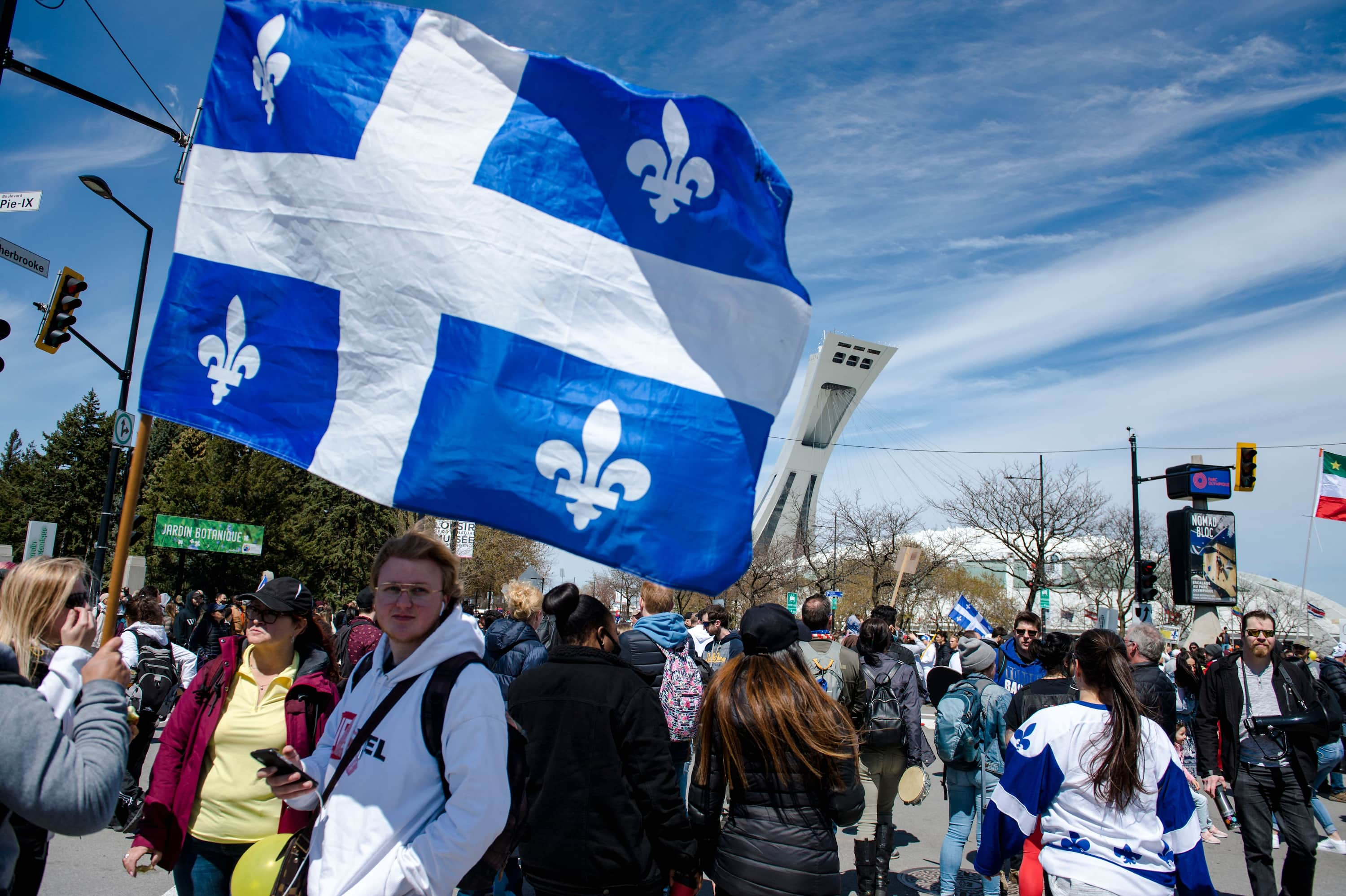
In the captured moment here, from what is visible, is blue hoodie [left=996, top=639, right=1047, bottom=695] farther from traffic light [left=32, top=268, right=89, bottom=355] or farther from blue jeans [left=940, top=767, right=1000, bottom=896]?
traffic light [left=32, top=268, right=89, bottom=355]

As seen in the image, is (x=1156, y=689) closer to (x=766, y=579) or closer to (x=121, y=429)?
(x=121, y=429)

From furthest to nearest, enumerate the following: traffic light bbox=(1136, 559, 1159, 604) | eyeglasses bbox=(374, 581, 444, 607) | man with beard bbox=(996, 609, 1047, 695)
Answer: traffic light bbox=(1136, 559, 1159, 604) → man with beard bbox=(996, 609, 1047, 695) → eyeglasses bbox=(374, 581, 444, 607)

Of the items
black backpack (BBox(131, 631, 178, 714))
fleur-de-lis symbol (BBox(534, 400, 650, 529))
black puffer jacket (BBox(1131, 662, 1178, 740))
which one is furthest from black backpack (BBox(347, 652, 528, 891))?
black puffer jacket (BBox(1131, 662, 1178, 740))

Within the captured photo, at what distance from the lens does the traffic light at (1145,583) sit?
20.7 m

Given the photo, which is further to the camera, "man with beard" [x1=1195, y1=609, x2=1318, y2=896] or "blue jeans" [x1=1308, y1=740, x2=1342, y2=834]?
"blue jeans" [x1=1308, y1=740, x2=1342, y2=834]

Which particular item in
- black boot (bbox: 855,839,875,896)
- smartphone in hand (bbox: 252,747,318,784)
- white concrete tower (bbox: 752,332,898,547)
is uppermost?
white concrete tower (bbox: 752,332,898,547)

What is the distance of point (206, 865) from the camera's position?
3.49 metres

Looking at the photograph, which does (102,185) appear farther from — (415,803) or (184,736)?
(415,803)

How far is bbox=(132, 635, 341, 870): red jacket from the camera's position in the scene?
344 centimetres

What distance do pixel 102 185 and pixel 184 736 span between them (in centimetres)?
1032

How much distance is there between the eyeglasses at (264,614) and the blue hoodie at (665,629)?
8.94ft

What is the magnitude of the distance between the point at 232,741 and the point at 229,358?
1.56 meters

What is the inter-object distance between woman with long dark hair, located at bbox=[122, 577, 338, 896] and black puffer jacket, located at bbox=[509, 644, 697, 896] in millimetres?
941

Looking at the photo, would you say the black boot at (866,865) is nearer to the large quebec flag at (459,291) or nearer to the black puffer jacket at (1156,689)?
the black puffer jacket at (1156,689)
